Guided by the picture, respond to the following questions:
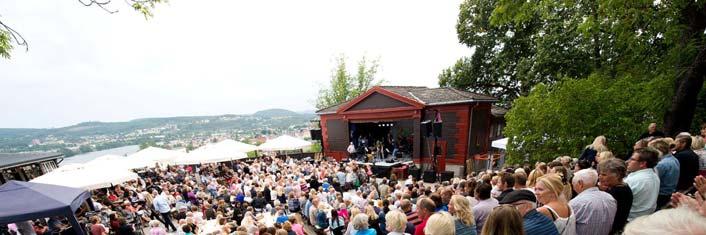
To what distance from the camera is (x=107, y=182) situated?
29.3 feet

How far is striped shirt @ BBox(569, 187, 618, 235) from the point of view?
3.00 meters

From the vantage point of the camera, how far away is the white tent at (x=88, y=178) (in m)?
8.54

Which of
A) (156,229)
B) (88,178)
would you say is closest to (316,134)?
(88,178)

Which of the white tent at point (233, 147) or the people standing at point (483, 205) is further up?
the people standing at point (483, 205)

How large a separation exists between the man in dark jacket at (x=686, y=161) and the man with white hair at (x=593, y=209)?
2649 mm

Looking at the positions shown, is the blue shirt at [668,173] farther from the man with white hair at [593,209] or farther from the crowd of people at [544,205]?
the man with white hair at [593,209]

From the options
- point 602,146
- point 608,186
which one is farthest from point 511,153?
point 608,186

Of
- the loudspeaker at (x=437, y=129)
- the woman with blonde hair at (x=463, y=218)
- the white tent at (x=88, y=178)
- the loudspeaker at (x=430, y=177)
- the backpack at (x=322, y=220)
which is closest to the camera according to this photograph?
the woman with blonde hair at (x=463, y=218)

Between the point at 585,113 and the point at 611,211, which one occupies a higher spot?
the point at 585,113

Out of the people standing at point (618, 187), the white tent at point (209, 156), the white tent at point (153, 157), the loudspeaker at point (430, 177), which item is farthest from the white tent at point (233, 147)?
the people standing at point (618, 187)

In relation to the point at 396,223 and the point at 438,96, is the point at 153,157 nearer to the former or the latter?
the point at 438,96

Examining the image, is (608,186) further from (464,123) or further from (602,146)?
(464,123)

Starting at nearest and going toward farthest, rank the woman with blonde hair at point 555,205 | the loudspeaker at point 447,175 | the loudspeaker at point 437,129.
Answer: the woman with blonde hair at point 555,205, the loudspeaker at point 437,129, the loudspeaker at point 447,175

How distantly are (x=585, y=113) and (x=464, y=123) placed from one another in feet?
22.1
